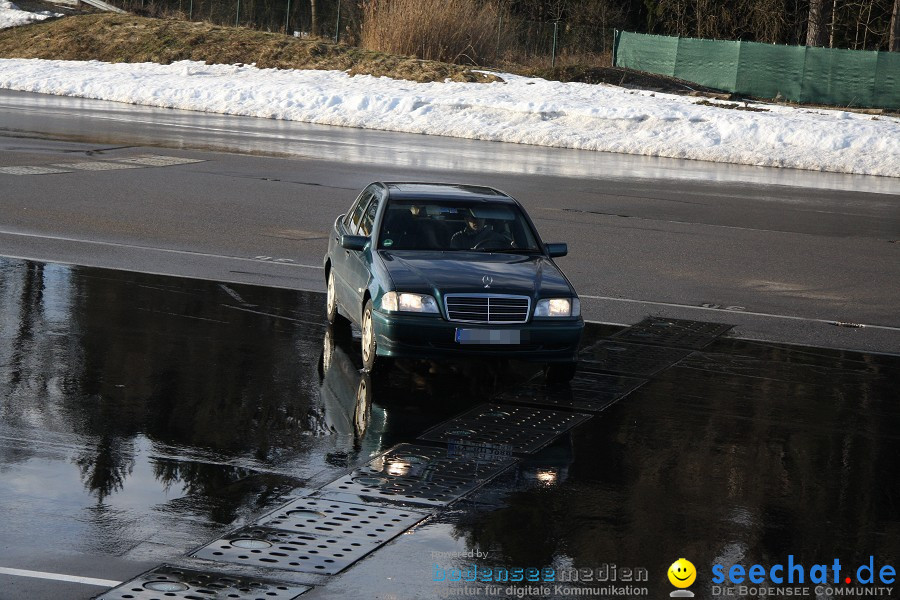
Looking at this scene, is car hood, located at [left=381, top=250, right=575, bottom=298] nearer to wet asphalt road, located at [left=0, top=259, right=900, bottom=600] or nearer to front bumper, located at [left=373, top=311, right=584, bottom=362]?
front bumper, located at [left=373, top=311, right=584, bottom=362]

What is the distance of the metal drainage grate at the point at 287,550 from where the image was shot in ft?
19.2

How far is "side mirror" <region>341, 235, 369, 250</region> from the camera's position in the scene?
10.4 m

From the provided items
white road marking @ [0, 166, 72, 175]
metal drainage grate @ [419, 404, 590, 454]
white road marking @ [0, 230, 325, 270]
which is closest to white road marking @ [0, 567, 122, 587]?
metal drainage grate @ [419, 404, 590, 454]

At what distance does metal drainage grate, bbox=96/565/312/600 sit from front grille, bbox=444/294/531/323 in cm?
402

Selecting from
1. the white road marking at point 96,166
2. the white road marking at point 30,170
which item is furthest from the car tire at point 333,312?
the white road marking at point 96,166

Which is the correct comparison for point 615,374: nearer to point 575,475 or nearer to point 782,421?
point 782,421

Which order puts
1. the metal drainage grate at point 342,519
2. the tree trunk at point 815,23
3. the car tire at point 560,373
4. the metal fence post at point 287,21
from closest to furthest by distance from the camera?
the metal drainage grate at point 342,519
the car tire at point 560,373
the tree trunk at point 815,23
the metal fence post at point 287,21

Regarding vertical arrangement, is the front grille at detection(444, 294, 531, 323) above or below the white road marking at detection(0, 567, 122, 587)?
above

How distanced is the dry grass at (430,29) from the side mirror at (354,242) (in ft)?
115

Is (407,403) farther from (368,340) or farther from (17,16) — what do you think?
(17,16)

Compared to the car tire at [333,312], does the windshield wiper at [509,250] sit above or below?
above

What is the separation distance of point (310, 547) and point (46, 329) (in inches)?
207

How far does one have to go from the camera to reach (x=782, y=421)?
29.2 feet

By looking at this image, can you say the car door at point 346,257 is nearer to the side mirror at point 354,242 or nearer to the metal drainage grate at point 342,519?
the side mirror at point 354,242
